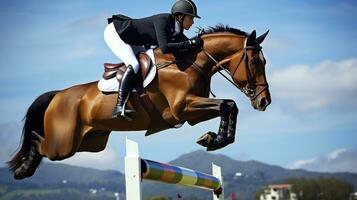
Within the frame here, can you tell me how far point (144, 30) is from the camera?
7.53 m

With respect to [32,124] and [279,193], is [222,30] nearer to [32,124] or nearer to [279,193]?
[32,124]

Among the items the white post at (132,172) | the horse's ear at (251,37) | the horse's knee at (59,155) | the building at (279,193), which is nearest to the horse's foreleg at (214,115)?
the horse's ear at (251,37)

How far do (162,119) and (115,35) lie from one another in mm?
1115

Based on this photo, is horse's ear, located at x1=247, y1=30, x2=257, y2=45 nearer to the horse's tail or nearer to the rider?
the rider

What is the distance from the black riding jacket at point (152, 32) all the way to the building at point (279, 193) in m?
123

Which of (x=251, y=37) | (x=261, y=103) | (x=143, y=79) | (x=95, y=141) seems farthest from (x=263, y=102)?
(x=95, y=141)

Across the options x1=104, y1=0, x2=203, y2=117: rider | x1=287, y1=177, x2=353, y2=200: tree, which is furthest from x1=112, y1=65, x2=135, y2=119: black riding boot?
x1=287, y1=177, x2=353, y2=200: tree

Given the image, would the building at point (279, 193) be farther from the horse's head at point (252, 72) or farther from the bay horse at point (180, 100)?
the horse's head at point (252, 72)

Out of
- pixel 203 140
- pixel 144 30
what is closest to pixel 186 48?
pixel 144 30

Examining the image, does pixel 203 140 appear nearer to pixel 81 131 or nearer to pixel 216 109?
pixel 216 109

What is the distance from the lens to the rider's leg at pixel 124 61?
7270mm

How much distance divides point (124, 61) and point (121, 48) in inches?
6.3

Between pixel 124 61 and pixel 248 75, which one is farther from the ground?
pixel 124 61

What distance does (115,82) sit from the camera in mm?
7520
